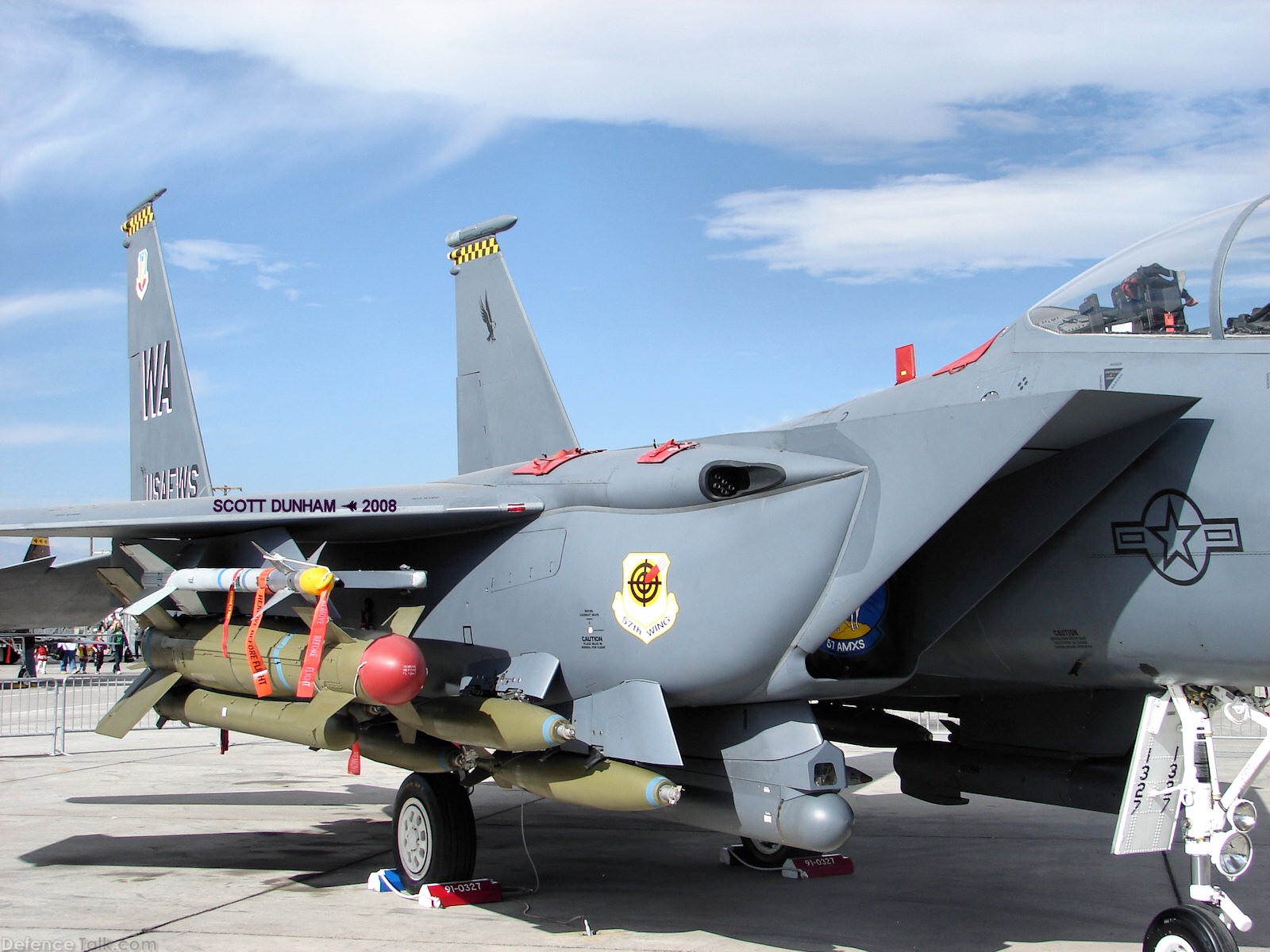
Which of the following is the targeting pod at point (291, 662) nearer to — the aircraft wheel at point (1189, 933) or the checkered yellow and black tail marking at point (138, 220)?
the aircraft wheel at point (1189, 933)

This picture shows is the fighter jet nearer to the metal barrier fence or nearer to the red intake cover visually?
the red intake cover

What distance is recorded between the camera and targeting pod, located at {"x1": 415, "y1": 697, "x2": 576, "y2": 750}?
18.7 ft

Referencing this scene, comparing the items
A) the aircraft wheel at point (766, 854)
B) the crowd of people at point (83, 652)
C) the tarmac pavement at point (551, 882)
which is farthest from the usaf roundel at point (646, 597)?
the crowd of people at point (83, 652)

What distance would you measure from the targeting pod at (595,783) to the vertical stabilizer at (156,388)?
4811 mm

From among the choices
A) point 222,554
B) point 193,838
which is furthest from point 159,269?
point 193,838

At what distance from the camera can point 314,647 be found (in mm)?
5875

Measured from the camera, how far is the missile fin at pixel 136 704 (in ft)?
23.9

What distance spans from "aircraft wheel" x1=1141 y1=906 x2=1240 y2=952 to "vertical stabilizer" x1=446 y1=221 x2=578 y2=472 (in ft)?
21.4

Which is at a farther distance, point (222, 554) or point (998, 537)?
point (222, 554)

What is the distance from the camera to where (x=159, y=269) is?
10484mm

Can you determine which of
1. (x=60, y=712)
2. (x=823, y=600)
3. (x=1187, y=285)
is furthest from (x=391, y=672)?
(x=60, y=712)

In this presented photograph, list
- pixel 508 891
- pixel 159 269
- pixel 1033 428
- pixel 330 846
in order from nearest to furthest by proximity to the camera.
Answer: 1. pixel 1033 428
2. pixel 508 891
3. pixel 330 846
4. pixel 159 269

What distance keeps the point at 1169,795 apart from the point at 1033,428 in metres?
1.70

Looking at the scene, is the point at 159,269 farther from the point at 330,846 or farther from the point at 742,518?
the point at 742,518
